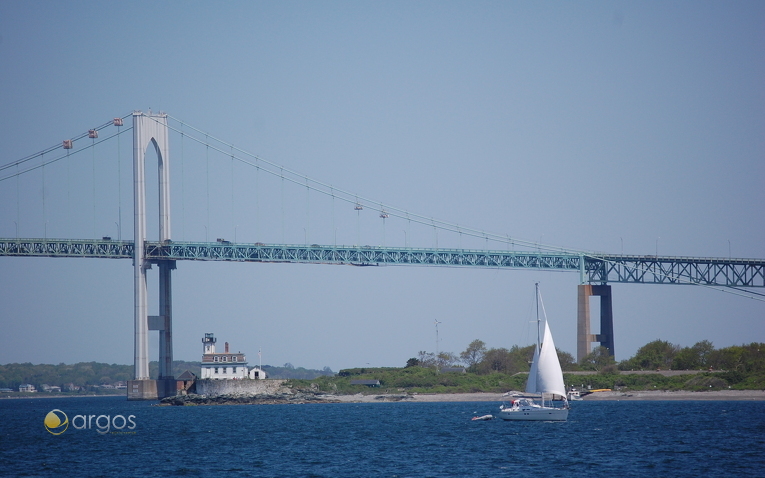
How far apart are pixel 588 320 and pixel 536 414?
4170 centimetres

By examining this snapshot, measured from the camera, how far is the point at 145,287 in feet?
291

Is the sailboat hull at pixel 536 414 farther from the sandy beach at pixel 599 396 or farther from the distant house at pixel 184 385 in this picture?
the distant house at pixel 184 385

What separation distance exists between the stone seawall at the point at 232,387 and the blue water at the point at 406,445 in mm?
16765

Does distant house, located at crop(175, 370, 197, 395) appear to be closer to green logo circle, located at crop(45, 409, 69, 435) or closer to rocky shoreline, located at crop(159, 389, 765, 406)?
rocky shoreline, located at crop(159, 389, 765, 406)

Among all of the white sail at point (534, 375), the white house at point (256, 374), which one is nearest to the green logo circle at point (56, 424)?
the white house at point (256, 374)

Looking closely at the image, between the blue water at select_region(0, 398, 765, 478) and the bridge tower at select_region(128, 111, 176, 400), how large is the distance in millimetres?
16804

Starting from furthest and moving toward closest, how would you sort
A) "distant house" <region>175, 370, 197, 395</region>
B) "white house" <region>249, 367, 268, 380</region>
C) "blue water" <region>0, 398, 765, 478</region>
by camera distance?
"white house" <region>249, 367, 268, 380</region> → "distant house" <region>175, 370, 197, 395</region> → "blue water" <region>0, 398, 765, 478</region>

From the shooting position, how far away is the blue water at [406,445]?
129ft

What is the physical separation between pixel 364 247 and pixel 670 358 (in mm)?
33164

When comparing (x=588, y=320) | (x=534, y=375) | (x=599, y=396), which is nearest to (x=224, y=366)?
(x=599, y=396)

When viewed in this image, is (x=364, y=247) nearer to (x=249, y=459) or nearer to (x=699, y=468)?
(x=249, y=459)

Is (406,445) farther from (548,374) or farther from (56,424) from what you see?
(56,424)

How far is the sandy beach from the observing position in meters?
78.0

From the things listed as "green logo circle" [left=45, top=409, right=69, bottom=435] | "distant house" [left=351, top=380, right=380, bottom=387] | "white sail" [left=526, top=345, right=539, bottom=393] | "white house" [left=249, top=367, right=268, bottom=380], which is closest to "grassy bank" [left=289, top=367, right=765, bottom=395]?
"distant house" [left=351, top=380, right=380, bottom=387]
